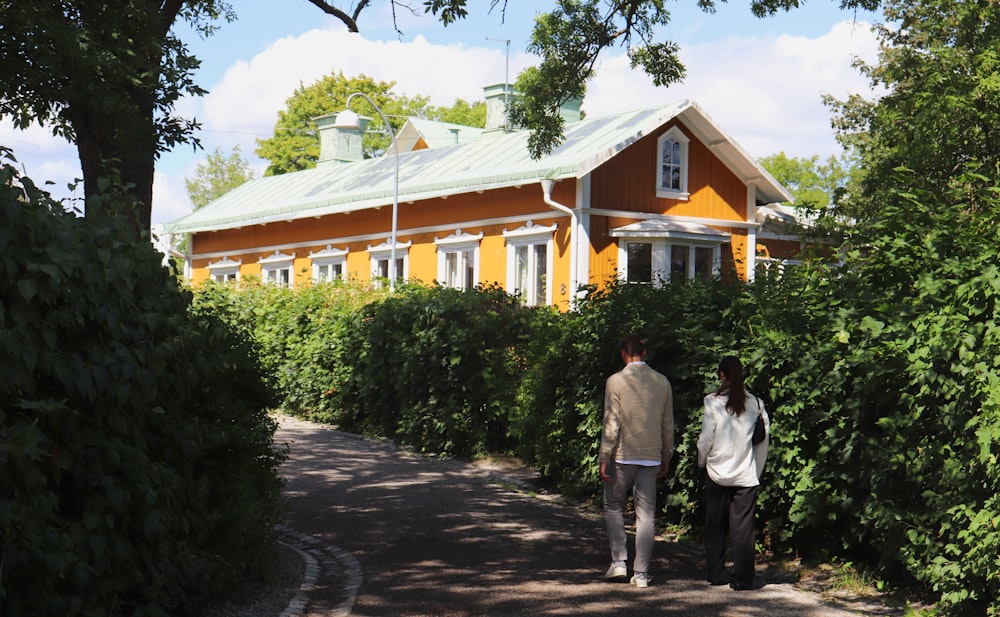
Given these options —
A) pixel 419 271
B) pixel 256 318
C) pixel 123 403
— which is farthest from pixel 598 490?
pixel 419 271

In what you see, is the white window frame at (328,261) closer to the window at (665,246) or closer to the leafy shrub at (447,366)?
the window at (665,246)

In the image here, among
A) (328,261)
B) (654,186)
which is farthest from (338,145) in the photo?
(654,186)

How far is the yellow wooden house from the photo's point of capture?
28.7 m

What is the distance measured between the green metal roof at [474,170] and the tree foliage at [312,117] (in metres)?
33.4

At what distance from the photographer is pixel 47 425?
5492 millimetres

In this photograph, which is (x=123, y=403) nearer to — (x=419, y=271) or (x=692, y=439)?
(x=692, y=439)

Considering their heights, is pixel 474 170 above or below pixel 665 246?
above

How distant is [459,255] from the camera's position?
32.2m

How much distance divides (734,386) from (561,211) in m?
19.7

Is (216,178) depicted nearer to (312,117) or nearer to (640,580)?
(312,117)

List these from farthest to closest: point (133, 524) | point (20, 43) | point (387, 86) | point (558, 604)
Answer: point (387, 86), point (20, 43), point (558, 604), point (133, 524)

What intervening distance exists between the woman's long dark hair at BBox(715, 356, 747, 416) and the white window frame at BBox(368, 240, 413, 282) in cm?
2463

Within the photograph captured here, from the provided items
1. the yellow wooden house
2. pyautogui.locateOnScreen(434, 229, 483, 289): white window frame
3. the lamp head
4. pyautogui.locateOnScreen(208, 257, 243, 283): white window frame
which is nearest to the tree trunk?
the yellow wooden house

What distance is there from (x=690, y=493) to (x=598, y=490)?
1850mm
